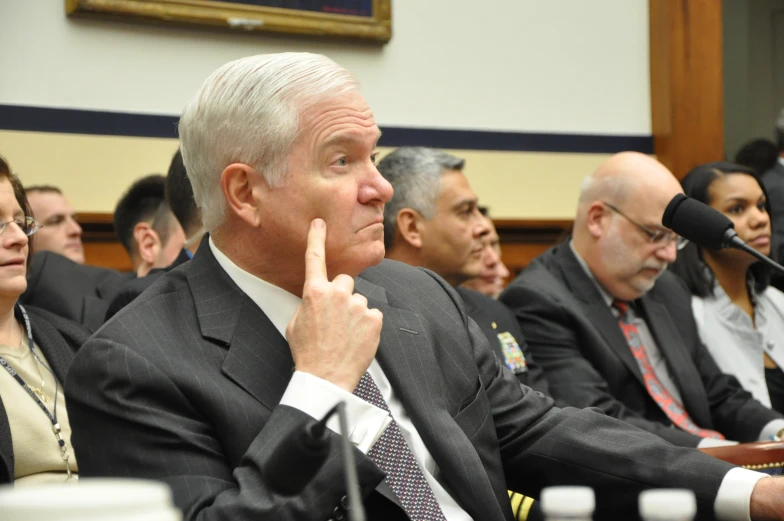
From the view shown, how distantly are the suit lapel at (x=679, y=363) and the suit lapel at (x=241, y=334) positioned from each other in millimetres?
1837

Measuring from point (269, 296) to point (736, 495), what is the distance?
0.79 m

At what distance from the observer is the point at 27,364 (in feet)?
7.46

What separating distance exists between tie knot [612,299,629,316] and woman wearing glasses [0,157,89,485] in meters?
1.65

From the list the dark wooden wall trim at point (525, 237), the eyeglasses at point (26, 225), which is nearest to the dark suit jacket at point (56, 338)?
the eyeglasses at point (26, 225)

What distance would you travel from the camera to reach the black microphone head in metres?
1.97

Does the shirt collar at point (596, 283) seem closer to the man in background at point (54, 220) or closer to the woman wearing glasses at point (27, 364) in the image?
the woman wearing glasses at point (27, 364)

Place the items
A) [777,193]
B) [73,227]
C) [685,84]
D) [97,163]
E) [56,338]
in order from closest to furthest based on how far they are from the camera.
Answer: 1. [56,338]
2. [73,227]
3. [97,163]
4. [777,193]
5. [685,84]

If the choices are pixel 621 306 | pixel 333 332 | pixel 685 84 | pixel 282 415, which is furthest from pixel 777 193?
pixel 282 415

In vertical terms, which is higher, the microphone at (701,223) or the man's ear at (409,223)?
the microphone at (701,223)

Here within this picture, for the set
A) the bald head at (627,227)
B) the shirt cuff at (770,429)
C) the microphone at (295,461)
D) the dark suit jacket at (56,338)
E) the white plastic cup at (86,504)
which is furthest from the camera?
the bald head at (627,227)

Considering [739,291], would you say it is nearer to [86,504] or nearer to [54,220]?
[54,220]

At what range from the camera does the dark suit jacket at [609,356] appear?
9.21 ft

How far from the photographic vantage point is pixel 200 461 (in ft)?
4.47

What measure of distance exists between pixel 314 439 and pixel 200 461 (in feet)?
0.72
